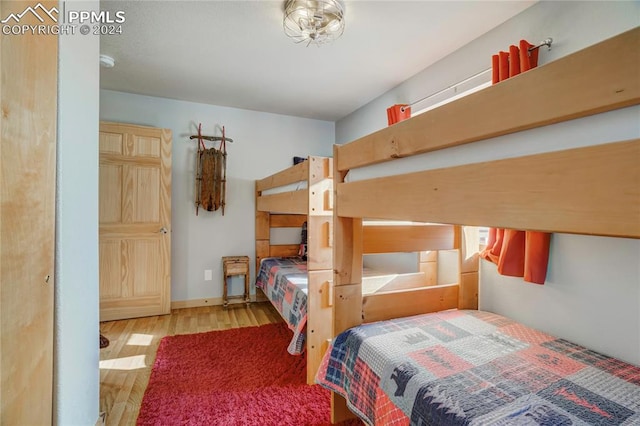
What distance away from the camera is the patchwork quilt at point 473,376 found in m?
0.84

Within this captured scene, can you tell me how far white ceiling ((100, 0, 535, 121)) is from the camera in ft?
5.36

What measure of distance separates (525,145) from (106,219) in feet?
10.6

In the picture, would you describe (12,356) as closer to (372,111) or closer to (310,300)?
(310,300)

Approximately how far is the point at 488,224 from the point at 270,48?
1.95m

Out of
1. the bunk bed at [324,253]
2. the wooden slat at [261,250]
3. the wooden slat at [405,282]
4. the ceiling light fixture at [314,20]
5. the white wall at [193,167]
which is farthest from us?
the wooden slat at [261,250]

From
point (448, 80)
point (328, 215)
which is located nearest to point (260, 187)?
point (328, 215)

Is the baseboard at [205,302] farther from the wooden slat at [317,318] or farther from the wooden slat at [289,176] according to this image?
the wooden slat at [317,318]

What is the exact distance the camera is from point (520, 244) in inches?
61.1

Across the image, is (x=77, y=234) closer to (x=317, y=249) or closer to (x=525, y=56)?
(x=317, y=249)

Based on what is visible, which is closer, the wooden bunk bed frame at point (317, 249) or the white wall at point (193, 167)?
the wooden bunk bed frame at point (317, 249)

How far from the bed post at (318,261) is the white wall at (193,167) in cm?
179

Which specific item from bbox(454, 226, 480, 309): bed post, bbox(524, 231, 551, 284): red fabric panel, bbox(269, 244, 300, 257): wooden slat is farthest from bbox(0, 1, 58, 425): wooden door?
bbox(269, 244, 300, 257): wooden slat

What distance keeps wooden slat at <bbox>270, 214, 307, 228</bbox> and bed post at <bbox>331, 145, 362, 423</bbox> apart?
6.94 feet

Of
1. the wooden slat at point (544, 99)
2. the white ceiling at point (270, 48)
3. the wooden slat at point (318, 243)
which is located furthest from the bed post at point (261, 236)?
the wooden slat at point (544, 99)
